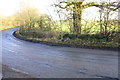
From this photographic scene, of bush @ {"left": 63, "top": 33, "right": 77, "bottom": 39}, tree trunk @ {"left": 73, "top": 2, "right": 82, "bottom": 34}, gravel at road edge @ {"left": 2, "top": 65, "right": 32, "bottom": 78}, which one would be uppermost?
tree trunk @ {"left": 73, "top": 2, "right": 82, "bottom": 34}

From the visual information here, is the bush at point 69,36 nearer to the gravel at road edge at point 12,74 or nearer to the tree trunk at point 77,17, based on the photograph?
the tree trunk at point 77,17

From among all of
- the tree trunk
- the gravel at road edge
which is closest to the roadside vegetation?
the tree trunk

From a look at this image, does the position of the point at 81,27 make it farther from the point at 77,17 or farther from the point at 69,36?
the point at 69,36

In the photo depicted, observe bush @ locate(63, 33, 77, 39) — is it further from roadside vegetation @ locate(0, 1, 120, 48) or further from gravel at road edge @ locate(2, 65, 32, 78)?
gravel at road edge @ locate(2, 65, 32, 78)

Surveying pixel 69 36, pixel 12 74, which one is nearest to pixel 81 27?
pixel 69 36

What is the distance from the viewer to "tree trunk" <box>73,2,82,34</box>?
52.9ft

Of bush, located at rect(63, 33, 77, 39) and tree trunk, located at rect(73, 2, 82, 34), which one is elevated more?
tree trunk, located at rect(73, 2, 82, 34)

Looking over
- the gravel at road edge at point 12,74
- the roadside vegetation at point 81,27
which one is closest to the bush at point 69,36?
the roadside vegetation at point 81,27

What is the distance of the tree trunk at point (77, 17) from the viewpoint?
52.9ft

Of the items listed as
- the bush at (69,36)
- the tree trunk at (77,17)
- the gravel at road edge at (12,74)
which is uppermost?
the tree trunk at (77,17)

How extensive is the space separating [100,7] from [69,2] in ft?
12.5

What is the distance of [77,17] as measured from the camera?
16250mm

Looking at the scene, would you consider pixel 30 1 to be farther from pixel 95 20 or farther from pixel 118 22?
pixel 118 22

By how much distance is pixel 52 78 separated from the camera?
614 centimetres
